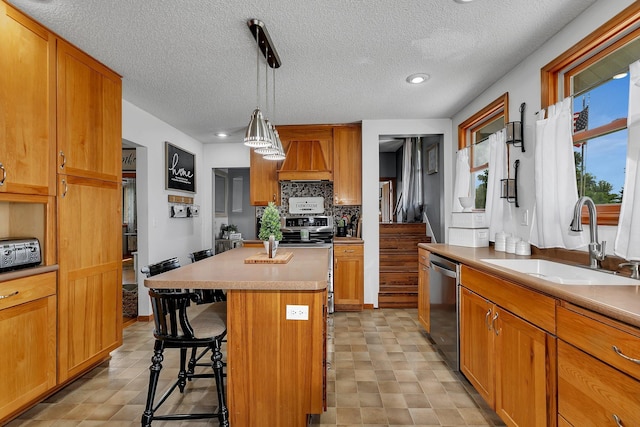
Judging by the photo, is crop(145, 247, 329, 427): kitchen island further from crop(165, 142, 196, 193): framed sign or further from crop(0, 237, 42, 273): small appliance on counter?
crop(165, 142, 196, 193): framed sign

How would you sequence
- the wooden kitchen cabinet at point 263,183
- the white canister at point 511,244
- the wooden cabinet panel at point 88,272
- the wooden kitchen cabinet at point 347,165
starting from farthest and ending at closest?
the wooden kitchen cabinet at point 263,183, the wooden kitchen cabinet at point 347,165, the white canister at point 511,244, the wooden cabinet panel at point 88,272

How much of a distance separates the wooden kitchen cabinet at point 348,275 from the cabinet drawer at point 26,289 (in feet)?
9.12

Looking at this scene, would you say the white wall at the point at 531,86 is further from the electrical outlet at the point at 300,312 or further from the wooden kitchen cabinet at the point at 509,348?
the electrical outlet at the point at 300,312

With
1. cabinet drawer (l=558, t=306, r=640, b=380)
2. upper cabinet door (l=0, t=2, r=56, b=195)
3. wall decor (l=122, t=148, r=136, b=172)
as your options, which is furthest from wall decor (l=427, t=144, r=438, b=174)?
wall decor (l=122, t=148, r=136, b=172)

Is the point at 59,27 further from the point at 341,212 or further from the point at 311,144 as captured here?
the point at 341,212

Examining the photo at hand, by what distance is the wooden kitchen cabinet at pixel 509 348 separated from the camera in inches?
52.1

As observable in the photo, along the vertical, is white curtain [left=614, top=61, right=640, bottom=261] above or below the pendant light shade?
below

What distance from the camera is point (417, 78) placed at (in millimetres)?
2789

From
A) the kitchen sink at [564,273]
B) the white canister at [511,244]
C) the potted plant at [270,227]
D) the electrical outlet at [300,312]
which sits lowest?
Answer: the electrical outlet at [300,312]

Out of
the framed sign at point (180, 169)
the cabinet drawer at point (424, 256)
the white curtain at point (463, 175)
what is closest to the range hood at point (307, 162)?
the framed sign at point (180, 169)

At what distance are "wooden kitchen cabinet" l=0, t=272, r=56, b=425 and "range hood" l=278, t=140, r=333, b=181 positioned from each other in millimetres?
2908

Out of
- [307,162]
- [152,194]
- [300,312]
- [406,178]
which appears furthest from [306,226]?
[300,312]

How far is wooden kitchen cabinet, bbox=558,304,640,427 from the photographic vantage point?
0.94 meters

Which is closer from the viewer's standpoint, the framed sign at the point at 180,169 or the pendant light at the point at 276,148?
the pendant light at the point at 276,148
